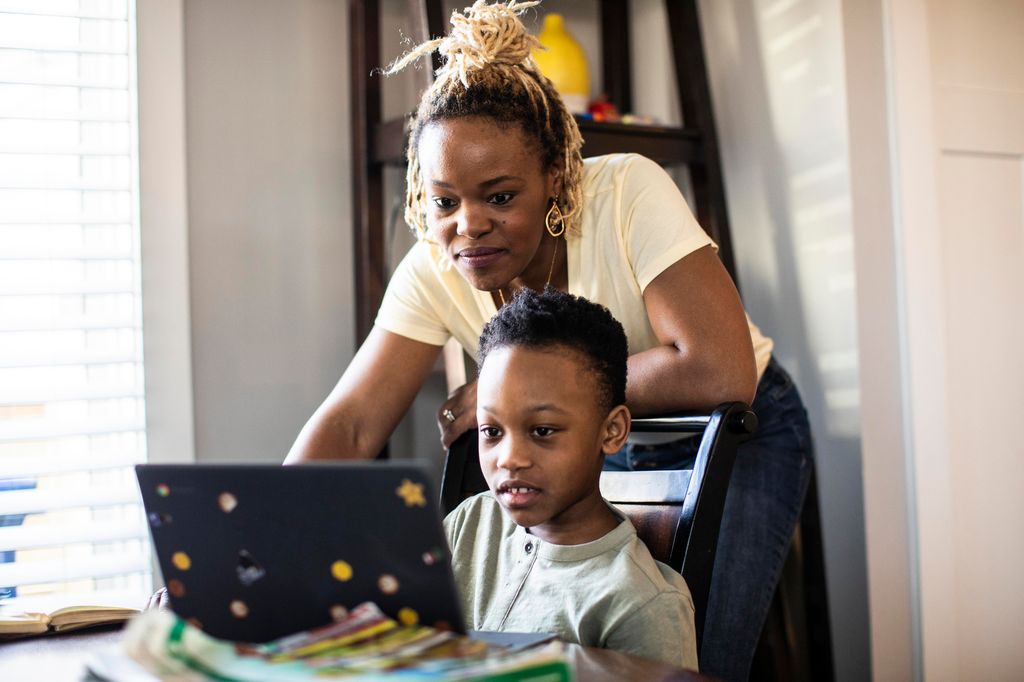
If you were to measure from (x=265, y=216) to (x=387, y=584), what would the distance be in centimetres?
166

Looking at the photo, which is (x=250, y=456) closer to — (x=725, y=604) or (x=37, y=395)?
(x=37, y=395)

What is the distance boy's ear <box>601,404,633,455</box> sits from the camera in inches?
48.0

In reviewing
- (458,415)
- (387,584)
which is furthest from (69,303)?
(387,584)

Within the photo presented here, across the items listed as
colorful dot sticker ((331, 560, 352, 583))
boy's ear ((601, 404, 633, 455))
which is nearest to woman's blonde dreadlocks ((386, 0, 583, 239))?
boy's ear ((601, 404, 633, 455))

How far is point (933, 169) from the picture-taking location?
2.21 metres

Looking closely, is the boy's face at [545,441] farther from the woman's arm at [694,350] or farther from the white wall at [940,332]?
the white wall at [940,332]

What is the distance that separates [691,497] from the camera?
119 centimetres

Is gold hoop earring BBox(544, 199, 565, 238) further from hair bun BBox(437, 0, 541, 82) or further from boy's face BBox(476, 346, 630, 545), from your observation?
boy's face BBox(476, 346, 630, 545)

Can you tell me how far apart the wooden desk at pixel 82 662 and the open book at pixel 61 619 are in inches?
0.5

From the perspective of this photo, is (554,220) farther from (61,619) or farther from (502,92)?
(61,619)

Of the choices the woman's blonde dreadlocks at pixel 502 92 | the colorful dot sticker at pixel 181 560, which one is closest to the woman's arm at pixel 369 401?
the woman's blonde dreadlocks at pixel 502 92

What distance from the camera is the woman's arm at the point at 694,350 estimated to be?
4.61 feet

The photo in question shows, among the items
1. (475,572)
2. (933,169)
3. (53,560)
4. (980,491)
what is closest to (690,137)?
(933,169)

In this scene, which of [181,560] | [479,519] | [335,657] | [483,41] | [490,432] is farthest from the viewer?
[483,41]
